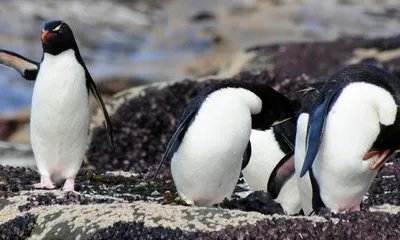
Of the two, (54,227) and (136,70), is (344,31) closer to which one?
(136,70)

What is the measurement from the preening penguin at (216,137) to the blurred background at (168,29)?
24415 millimetres

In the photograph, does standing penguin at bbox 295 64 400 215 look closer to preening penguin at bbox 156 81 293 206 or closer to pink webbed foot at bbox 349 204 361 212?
pink webbed foot at bbox 349 204 361 212

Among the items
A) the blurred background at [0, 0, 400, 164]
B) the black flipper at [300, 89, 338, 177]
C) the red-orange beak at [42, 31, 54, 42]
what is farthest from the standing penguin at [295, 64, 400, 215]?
the blurred background at [0, 0, 400, 164]

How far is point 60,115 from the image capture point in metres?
8.52

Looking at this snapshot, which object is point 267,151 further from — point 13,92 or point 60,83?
point 13,92

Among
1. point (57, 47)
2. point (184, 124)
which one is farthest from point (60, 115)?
point (184, 124)

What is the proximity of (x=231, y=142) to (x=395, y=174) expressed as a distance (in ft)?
7.53

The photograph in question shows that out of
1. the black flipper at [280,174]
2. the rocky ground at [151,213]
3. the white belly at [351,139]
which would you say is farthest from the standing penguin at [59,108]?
the white belly at [351,139]

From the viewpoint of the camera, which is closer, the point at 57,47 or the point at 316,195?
the point at 316,195

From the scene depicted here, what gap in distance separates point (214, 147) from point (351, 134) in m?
0.95

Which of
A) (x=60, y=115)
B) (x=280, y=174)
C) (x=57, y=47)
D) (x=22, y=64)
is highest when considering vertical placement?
(x=57, y=47)

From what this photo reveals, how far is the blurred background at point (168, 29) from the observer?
123 ft

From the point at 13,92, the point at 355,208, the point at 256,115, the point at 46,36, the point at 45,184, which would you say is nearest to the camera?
the point at 355,208

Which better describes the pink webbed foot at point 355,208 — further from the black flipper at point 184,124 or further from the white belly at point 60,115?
the white belly at point 60,115
